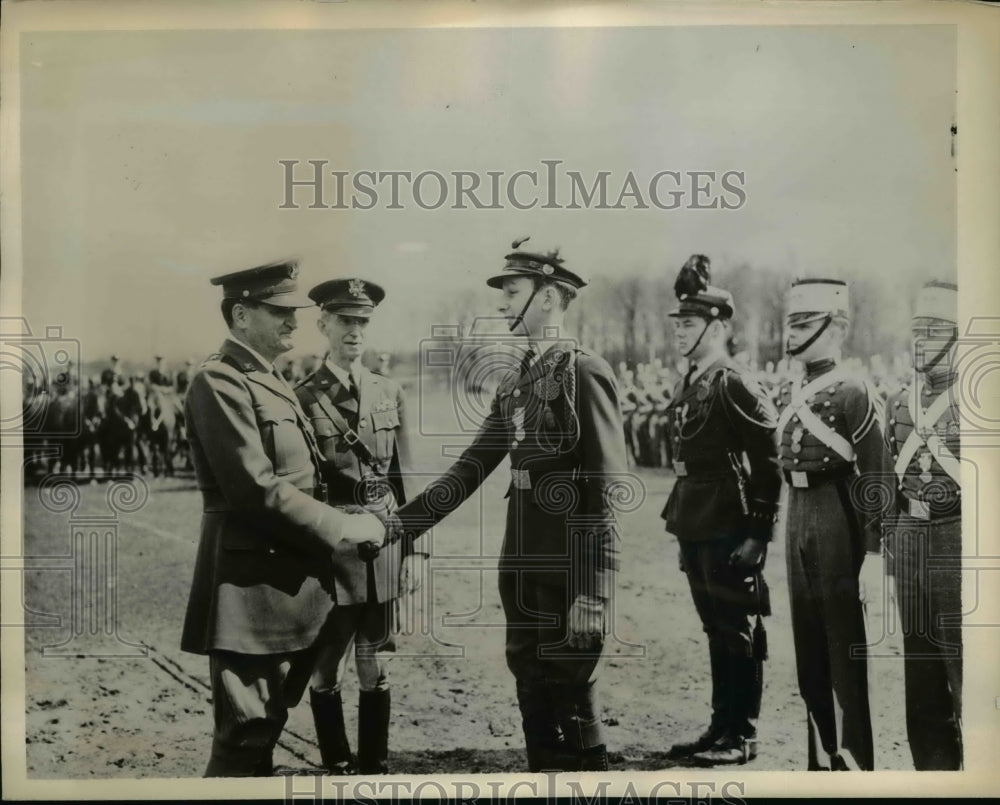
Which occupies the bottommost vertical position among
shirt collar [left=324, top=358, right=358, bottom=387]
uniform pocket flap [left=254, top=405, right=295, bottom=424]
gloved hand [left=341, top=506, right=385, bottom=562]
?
gloved hand [left=341, top=506, right=385, bottom=562]

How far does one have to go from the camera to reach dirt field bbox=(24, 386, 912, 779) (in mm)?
3920

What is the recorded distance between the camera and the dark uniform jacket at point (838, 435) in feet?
12.8

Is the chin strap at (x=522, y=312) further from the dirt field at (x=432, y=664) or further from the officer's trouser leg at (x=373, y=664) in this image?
the officer's trouser leg at (x=373, y=664)

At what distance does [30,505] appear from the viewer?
3.97 m

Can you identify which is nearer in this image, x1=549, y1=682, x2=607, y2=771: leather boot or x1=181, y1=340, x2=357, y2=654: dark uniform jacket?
x1=181, y1=340, x2=357, y2=654: dark uniform jacket

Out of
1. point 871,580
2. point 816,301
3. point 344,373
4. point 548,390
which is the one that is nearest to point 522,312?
point 548,390

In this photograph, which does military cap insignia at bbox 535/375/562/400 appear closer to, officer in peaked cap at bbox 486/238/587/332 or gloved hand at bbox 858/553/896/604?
officer in peaked cap at bbox 486/238/587/332

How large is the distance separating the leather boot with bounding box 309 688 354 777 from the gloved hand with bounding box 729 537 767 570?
5.26ft

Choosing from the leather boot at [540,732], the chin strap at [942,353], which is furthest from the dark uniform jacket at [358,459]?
the chin strap at [942,353]

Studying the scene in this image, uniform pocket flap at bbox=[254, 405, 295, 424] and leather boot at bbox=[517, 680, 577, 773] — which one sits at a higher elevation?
uniform pocket flap at bbox=[254, 405, 295, 424]

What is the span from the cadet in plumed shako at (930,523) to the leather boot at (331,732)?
7.16ft

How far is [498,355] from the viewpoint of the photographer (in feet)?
12.8

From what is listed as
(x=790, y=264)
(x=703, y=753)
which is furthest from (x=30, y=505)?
(x=790, y=264)

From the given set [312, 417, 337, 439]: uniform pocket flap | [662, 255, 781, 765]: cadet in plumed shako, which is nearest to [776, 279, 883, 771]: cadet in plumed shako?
[662, 255, 781, 765]: cadet in plumed shako
